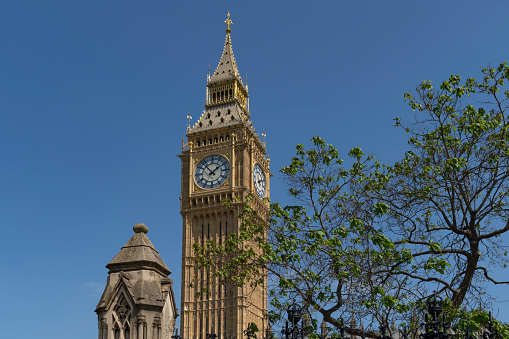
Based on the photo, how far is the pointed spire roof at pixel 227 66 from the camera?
6719cm

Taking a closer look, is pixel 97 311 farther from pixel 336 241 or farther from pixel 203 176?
pixel 203 176

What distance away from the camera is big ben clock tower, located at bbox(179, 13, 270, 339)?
57281 millimetres

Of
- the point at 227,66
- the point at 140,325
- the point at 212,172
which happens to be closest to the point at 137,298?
the point at 140,325

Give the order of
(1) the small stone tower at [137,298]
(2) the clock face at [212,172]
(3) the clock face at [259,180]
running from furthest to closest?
(3) the clock face at [259,180] → (2) the clock face at [212,172] → (1) the small stone tower at [137,298]

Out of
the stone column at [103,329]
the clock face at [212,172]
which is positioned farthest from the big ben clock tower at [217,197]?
the stone column at [103,329]

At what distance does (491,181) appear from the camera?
46.6 feet

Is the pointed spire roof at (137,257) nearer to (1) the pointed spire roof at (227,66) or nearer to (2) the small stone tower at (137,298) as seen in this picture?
(2) the small stone tower at (137,298)

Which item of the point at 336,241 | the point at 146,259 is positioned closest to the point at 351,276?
the point at 336,241

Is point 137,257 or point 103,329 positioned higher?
point 137,257

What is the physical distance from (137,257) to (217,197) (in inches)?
1974

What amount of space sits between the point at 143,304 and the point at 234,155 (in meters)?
51.3

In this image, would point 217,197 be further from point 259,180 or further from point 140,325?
point 140,325

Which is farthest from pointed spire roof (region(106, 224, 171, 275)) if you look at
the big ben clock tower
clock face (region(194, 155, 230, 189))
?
clock face (region(194, 155, 230, 189))

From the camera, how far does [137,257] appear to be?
952cm
